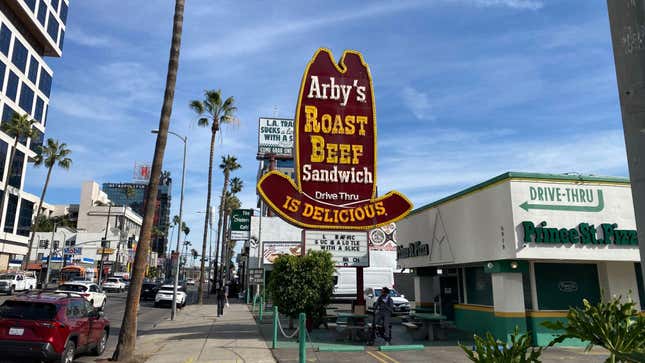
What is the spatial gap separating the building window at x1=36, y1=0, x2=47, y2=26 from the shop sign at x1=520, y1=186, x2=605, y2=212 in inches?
2837

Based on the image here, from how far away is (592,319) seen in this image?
416 cm

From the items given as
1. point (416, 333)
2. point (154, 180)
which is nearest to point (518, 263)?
point (416, 333)

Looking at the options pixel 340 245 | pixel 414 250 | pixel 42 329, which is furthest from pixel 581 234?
pixel 42 329

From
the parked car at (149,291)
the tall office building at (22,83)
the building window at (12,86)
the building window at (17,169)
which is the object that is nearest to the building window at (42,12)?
the tall office building at (22,83)

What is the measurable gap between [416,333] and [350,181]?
656cm

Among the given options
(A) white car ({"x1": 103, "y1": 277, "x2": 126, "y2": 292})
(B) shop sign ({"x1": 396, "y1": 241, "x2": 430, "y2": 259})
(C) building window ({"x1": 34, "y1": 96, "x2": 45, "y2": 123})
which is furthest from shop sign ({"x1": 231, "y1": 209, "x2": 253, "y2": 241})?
(C) building window ({"x1": 34, "y1": 96, "x2": 45, "y2": 123})

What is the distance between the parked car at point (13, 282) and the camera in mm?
41250

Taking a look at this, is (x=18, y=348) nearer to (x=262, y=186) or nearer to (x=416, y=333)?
(x=262, y=186)

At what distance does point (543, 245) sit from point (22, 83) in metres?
68.8

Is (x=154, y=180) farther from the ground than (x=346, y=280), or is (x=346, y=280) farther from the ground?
(x=154, y=180)

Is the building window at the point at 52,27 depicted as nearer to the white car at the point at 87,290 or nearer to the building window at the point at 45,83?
the building window at the point at 45,83

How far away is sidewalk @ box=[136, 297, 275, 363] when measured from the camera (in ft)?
44.4

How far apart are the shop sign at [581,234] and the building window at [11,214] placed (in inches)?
2617

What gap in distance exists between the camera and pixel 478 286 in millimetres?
18672
